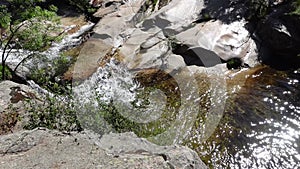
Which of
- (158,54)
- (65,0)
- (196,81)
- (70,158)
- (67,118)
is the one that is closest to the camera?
(70,158)

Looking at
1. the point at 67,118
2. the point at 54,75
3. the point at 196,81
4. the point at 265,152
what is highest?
the point at 67,118

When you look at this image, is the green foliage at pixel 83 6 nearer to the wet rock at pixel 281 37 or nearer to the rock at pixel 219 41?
the rock at pixel 219 41

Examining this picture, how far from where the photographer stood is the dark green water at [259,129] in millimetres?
8617

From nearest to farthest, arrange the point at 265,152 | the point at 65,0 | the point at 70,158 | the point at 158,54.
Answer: the point at 70,158 < the point at 265,152 < the point at 158,54 < the point at 65,0

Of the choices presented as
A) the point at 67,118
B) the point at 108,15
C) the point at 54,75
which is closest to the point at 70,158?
the point at 67,118

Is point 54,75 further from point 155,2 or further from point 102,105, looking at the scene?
point 155,2

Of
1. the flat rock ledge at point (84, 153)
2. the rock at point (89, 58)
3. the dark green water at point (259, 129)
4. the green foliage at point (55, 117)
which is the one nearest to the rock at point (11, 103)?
the green foliage at point (55, 117)

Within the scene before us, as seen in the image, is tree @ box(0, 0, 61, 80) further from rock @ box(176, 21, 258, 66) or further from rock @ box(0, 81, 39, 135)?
rock @ box(176, 21, 258, 66)

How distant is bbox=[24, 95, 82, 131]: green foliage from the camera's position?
705 centimetres

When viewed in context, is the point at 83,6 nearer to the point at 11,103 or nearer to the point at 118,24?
the point at 118,24

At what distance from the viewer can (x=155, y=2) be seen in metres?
15.2

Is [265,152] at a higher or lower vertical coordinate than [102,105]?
lower

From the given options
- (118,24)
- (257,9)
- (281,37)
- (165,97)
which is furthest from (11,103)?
(257,9)

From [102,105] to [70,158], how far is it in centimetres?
216
